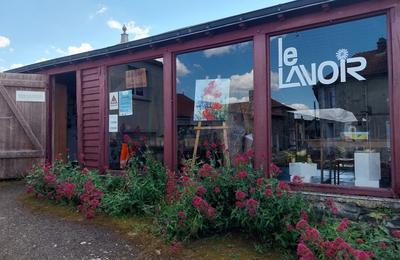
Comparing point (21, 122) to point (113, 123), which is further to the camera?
point (21, 122)

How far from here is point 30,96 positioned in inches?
302

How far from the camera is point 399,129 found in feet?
12.5

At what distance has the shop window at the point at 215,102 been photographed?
17.1 feet

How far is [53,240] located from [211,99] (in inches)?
125

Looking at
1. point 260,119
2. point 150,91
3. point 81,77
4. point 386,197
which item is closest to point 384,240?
point 386,197

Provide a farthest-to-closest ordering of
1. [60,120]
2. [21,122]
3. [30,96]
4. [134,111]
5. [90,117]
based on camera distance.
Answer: [60,120] → [30,96] → [21,122] → [90,117] → [134,111]

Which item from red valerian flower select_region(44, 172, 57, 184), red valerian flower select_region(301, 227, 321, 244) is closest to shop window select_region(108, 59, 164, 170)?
red valerian flower select_region(44, 172, 57, 184)

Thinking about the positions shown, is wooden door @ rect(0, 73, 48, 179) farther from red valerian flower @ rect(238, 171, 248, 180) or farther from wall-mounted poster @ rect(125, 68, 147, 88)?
red valerian flower @ rect(238, 171, 248, 180)

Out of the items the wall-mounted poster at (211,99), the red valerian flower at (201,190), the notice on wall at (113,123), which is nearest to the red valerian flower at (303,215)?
the red valerian flower at (201,190)

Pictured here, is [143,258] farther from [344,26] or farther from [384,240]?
[344,26]

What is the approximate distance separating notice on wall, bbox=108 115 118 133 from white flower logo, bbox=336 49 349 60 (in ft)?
13.9

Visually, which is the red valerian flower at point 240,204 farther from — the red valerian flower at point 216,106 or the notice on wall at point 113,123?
the notice on wall at point 113,123

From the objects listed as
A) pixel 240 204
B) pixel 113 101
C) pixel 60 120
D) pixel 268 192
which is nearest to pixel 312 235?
pixel 268 192

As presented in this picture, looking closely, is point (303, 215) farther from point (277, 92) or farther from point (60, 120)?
point (60, 120)
